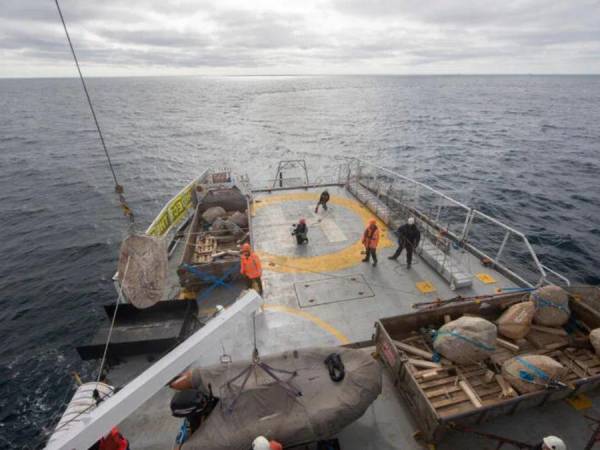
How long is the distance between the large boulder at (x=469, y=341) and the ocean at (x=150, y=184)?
45.5ft

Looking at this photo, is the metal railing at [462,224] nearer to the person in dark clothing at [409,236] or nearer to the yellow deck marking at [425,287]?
the person in dark clothing at [409,236]

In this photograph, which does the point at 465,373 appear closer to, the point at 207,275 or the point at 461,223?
the point at 207,275

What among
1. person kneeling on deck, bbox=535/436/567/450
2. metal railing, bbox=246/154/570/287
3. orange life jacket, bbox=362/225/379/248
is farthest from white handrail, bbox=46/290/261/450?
metal railing, bbox=246/154/570/287

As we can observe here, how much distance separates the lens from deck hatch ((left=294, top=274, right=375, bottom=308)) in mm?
10512

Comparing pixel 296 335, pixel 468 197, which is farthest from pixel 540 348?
pixel 468 197

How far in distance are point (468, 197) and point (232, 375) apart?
31.5 m

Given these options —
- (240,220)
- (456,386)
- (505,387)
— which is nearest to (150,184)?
(240,220)

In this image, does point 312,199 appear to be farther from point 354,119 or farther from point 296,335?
point 354,119

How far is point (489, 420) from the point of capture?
6.17 metres

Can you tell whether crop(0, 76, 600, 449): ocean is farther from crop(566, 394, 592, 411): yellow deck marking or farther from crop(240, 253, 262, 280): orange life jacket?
crop(566, 394, 592, 411): yellow deck marking

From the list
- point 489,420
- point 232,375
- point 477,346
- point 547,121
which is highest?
point 232,375

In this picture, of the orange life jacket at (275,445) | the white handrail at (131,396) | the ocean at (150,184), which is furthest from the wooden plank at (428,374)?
the ocean at (150,184)

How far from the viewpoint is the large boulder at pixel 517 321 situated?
739 cm

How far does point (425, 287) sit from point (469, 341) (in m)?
4.51
